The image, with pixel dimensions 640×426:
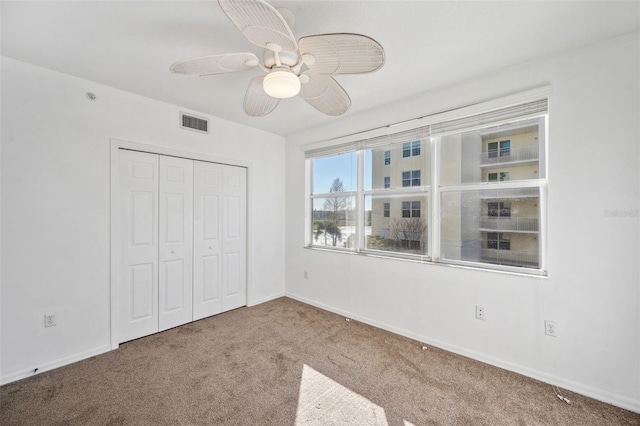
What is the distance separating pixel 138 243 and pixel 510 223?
11.6 ft

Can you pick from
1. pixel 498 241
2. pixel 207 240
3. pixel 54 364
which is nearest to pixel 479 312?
pixel 498 241

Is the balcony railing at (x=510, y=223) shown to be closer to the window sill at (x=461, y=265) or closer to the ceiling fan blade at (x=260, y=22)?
the window sill at (x=461, y=265)

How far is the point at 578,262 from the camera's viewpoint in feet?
6.39

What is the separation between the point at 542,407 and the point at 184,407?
2402 millimetres

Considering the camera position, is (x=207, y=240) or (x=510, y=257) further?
(x=207, y=240)

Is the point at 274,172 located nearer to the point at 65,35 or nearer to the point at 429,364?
the point at 65,35

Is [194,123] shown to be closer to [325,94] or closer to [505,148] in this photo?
[325,94]

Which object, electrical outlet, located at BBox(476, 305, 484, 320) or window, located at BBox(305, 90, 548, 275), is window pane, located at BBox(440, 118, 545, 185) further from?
electrical outlet, located at BBox(476, 305, 484, 320)

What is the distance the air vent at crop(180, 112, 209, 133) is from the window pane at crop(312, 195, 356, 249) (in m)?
1.72

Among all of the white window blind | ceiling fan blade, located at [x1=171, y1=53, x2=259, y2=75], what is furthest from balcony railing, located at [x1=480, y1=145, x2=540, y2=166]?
ceiling fan blade, located at [x1=171, y1=53, x2=259, y2=75]

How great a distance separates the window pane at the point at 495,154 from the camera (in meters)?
2.21

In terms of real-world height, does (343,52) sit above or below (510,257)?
above

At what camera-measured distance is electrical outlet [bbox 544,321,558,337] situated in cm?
203

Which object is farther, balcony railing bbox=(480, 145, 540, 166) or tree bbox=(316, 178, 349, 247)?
tree bbox=(316, 178, 349, 247)
